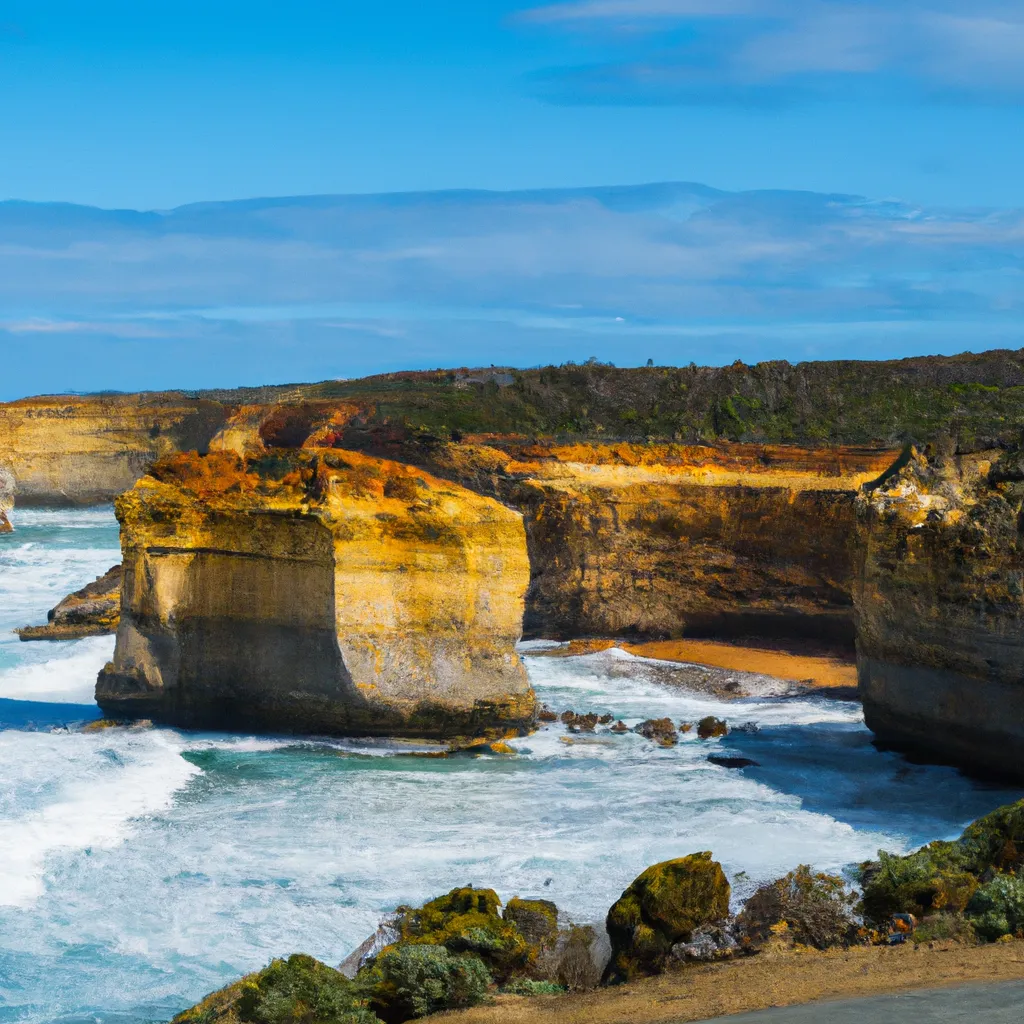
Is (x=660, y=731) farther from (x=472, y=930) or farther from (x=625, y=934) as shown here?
(x=472, y=930)

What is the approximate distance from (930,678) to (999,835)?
17.4 feet

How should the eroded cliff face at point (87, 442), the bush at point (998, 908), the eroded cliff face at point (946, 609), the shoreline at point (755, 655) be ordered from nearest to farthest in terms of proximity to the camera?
1. the bush at point (998, 908)
2. the eroded cliff face at point (946, 609)
3. the shoreline at point (755, 655)
4. the eroded cliff face at point (87, 442)

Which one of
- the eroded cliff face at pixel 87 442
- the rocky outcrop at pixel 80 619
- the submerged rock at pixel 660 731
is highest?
the eroded cliff face at pixel 87 442

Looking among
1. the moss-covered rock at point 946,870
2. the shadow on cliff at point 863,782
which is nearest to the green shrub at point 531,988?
the moss-covered rock at point 946,870

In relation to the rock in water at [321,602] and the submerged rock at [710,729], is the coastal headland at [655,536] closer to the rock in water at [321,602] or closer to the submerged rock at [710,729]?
the rock in water at [321,602]

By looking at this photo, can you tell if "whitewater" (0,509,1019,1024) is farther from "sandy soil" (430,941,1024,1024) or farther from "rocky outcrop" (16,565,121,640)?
"rocky outcrop" (16,565,121,640)

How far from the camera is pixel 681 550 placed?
110 feet

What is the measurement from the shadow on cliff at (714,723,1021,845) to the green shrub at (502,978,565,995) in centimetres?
643

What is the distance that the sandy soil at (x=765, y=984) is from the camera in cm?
1050

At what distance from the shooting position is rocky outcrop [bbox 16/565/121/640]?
3108 cm

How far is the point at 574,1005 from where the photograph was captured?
36.4 ft

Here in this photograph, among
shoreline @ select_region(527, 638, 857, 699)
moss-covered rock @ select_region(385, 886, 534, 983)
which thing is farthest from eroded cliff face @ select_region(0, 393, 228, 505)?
moss-covered rock @ select_region(385, 886, 534, 983)

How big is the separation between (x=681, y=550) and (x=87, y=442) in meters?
49.6

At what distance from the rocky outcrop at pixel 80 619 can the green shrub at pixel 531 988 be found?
66.3ft
